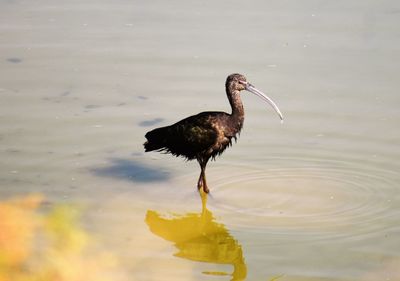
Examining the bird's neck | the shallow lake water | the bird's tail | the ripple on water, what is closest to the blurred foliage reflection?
the shallow lake water

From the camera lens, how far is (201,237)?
36.0 ft

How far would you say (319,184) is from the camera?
39.1 feet

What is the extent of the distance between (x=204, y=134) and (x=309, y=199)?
139cm

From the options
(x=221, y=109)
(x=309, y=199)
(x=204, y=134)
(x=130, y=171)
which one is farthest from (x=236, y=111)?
(x=221, y=109)

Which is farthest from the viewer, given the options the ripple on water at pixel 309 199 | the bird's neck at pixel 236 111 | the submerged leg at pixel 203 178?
the bird's neck at pixel 236 111

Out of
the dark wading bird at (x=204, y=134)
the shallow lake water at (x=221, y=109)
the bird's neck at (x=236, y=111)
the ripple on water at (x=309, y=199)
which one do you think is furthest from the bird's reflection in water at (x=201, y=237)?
the bird's neck at (x=236, y=111)

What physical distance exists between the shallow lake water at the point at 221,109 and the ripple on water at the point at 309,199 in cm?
2

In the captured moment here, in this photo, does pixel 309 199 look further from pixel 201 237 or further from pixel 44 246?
pixel 44 246

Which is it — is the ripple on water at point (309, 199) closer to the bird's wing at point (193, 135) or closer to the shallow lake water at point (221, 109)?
the shallow lake water at point (221, 109)

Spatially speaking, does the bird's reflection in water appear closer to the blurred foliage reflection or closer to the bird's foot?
the bird's foot

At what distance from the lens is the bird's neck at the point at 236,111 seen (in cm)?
1192

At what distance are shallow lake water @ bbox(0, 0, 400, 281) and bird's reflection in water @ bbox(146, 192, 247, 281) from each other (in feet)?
0.07

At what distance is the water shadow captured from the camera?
40.5ft

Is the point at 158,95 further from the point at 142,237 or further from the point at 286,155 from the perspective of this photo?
the point at 142,237
